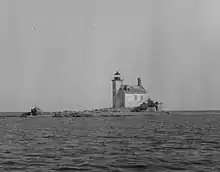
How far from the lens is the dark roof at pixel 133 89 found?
121 metres

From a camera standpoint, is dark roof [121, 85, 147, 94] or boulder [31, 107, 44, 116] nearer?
dark roof [121, 85, 147, 94]

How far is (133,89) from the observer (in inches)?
4879

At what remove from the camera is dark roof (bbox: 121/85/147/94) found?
12131 cm

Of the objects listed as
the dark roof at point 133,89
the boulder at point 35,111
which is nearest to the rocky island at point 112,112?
the boulder at point 35,111

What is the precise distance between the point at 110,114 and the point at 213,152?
88.1 metres

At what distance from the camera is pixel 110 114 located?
109 m

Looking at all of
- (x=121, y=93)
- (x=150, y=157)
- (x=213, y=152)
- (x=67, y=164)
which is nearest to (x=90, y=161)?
(x=67, y=164)

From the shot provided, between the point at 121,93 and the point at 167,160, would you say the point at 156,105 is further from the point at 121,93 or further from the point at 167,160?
the point at 167,160

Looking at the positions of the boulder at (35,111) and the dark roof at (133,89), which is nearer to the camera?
the dark roof at (133,89)

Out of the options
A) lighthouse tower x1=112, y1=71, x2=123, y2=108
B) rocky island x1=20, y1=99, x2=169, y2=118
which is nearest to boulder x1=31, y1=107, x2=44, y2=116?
rocky island x1=20, y1=99, x2=169, y2=118

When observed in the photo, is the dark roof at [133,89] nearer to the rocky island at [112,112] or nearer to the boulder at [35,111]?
the rocky island at [112,112]

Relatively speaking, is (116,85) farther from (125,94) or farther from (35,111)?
(35,111)

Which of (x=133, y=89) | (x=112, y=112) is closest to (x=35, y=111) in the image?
(x=112, y=112)

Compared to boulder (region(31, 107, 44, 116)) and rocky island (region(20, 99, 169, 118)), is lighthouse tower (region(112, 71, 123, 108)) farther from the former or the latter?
boulder (region(31, 107, 44, 116))
